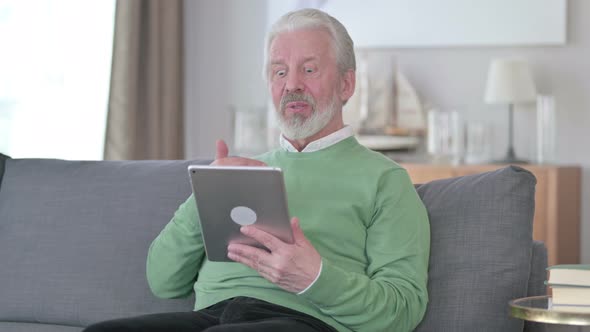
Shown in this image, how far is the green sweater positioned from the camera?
1829 mm

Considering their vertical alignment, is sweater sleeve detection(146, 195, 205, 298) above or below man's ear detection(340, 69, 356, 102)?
below

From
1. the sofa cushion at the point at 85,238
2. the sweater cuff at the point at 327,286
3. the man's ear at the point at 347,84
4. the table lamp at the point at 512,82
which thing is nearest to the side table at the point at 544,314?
the sweater cuff at the point at 327,286

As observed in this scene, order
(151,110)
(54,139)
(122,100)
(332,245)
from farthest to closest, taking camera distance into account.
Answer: (151,110), (122,100), (54,139), (332,245)

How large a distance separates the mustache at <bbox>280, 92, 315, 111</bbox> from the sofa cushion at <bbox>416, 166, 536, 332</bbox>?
356 millimetres

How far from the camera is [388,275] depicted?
74.9 inches

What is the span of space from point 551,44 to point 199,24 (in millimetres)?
1951

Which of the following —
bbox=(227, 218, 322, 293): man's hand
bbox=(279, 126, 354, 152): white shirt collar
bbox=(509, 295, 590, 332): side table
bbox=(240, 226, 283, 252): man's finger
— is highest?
bbox=(279, 126, 354, 152): white shirt collar

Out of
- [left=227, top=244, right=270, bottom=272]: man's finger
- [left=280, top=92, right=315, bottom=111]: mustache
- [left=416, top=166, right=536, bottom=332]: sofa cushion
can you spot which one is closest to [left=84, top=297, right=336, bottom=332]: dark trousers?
[left=227, top=244, right=270, bottom=272]: man's finger

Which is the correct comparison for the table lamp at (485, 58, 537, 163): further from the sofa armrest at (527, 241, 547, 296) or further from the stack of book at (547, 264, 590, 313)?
the stack of book at (547, 264, 590, 313)

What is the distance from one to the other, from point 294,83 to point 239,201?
0.45m

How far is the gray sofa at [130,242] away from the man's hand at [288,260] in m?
0.33

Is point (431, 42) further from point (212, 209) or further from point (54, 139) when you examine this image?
point (212, 209)

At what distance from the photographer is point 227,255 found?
190cm

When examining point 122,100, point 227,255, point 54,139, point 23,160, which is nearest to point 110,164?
point 23,160
